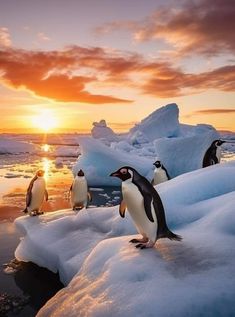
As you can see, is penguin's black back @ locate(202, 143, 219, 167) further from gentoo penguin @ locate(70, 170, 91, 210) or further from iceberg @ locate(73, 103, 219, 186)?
iceberg @ locate(73, 103, 219, 186)

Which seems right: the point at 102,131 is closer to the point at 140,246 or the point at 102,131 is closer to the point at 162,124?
the point at 162,124

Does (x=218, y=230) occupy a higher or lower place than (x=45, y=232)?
Result: higher

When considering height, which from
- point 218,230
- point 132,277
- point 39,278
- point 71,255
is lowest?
point 39,278

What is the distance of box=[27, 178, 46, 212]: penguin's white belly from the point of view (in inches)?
331

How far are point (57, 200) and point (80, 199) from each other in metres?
4.20

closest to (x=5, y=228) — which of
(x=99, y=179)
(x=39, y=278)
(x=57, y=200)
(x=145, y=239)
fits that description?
(x=39, y=278)

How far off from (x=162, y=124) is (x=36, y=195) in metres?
28.7

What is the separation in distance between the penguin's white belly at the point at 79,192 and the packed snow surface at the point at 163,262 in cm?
263

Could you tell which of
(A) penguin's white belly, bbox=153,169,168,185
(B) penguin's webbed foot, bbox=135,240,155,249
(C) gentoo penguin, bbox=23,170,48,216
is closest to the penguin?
(C) gentoo penguin, bbox=23,170,48,216

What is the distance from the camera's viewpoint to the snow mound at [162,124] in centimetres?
3528

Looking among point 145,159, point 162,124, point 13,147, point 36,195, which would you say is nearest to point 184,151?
A: point 145,159

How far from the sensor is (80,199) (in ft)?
29.8

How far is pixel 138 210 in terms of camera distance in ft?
13.9

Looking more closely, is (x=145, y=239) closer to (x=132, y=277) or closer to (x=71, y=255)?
(x=132, y=277)
